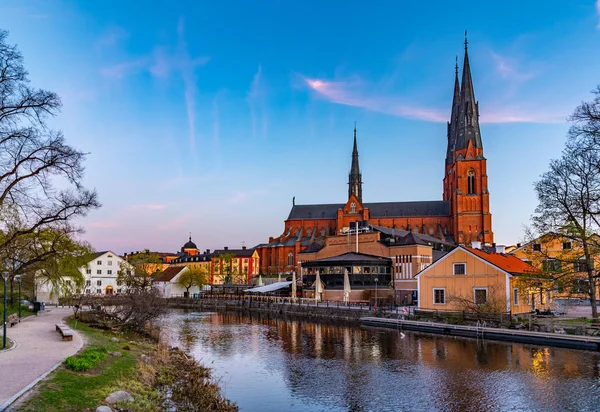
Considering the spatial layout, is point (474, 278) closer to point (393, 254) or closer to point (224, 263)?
point (393, 254)

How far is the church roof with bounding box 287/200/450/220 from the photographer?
108 metres

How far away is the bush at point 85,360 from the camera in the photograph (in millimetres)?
15547

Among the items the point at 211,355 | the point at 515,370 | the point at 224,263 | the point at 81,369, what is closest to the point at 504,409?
the point at 515,370

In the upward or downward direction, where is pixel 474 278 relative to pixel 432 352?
upward

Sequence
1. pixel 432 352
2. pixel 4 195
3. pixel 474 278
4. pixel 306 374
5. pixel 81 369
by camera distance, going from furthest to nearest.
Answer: pixel 474 278 → pixel 432 352 → pixel 306 374 → pixel 4 195 → pixel 81 369

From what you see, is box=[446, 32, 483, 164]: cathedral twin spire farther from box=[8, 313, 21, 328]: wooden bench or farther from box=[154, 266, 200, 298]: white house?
box=[8, 313, 21, 328]: wooden bench

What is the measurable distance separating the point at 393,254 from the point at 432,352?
3829 centimetres

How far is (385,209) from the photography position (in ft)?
373

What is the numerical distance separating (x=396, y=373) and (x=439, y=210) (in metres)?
90.5

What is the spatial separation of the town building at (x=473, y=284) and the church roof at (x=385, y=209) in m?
64.9

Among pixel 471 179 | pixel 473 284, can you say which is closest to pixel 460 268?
pixel 473 284

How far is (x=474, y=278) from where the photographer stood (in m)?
39.6

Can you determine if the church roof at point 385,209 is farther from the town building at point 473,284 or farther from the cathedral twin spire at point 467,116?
the town building at point 473,284

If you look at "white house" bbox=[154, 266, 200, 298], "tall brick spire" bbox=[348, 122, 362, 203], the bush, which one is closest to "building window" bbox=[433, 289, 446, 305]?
the bush
